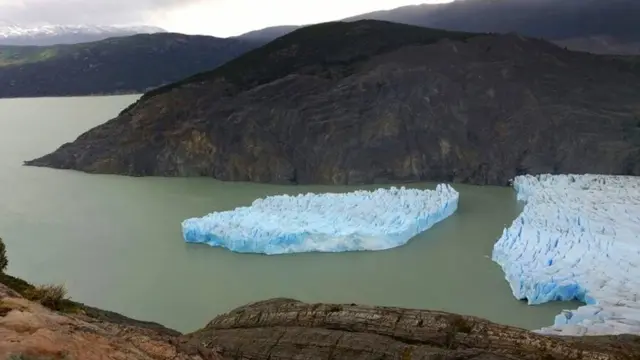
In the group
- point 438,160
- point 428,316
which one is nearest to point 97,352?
point 428,316

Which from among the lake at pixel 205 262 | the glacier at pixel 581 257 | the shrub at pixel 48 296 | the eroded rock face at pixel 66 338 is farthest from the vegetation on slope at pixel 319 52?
the eroded rock face at pixel 66 338

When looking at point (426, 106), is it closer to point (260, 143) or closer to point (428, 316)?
point (260, 143)

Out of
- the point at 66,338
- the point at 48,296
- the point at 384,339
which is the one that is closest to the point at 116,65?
the point at 48,296

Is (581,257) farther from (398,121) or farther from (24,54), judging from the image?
(24,54)

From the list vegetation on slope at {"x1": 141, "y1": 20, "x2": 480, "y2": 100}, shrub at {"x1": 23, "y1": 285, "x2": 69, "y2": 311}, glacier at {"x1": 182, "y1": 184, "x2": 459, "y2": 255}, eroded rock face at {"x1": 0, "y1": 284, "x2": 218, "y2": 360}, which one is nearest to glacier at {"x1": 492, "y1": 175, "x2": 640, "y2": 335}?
glacier at {"x1": 182, "y1": 184, "x2": 459, "y2": 255}

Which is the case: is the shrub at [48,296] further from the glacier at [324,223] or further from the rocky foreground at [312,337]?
the glacier at [324,223]

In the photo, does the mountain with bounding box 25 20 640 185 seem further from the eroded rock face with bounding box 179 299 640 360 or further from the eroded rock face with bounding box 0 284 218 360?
the eroded rock face with bounding box 0 284 218 360
